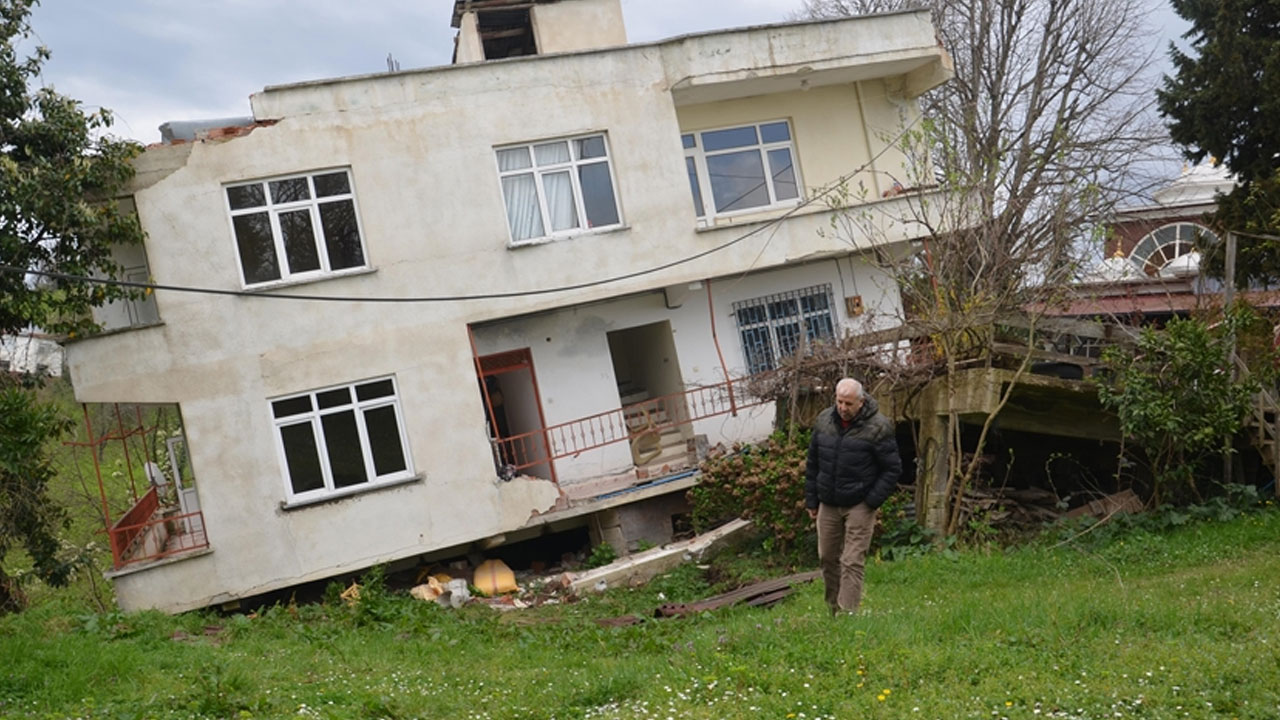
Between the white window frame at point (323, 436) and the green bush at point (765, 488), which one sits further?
the white window frame at point (323, 436)

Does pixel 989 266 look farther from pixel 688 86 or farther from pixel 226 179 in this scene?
pixel 226 179

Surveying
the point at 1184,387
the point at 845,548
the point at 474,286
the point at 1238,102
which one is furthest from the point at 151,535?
the point at 1238,102

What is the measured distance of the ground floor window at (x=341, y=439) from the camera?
18.3 metres

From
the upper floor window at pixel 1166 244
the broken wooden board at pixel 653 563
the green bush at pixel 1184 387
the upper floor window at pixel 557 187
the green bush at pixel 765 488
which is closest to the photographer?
the green bush at pixel 1184 387

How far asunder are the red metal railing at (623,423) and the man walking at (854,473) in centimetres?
932

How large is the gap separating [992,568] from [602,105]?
10.7m

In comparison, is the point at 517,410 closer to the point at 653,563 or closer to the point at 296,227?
the point at 296,227

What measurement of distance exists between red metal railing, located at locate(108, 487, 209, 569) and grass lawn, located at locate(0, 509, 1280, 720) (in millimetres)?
2081

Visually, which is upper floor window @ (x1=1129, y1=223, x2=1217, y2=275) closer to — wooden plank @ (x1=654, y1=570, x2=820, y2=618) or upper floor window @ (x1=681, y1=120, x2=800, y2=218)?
upper floor window @ (x1=681, y1=120, x2=800, y2=218)

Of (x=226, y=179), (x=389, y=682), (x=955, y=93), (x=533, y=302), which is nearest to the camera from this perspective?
(x=389, y=682)

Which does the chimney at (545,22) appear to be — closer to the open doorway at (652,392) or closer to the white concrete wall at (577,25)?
→ the white concrete wall at (577,25)

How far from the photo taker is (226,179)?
18000 millimetres

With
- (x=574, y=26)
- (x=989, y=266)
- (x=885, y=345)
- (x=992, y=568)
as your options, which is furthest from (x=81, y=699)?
(x=574, y=26)

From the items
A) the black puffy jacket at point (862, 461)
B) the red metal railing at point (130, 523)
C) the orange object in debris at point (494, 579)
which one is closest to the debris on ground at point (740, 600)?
the black puffy jacket at point (862, 461)
